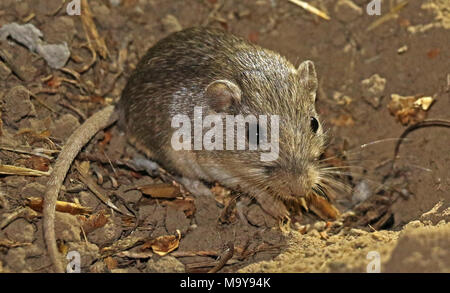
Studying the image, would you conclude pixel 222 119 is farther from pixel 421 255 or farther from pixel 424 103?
pixel 424 103

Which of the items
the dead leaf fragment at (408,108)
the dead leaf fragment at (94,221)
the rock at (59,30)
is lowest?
the dead leaf fragment at (94,221)

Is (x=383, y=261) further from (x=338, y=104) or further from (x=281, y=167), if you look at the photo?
(x=338, y=104)

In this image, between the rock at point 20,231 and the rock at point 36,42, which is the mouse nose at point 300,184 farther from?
the rock at point 36,42

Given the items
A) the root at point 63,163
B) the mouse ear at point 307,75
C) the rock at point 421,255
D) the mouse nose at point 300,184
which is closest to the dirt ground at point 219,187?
the rock at point 421,255

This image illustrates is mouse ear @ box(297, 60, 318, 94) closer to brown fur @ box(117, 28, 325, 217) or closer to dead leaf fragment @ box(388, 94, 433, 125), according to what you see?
brown fur @ box(117, 28, 325, 217)

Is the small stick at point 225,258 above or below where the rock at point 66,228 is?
below
